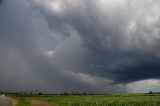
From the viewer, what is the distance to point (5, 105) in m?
34.2

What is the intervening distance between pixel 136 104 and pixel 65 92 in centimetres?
10617

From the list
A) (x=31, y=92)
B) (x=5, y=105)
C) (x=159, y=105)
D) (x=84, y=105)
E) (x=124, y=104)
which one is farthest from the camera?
(x=31, y=92)

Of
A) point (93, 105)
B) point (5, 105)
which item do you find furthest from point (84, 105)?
point (5, 105)

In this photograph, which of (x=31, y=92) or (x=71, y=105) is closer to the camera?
(x=71, y=105)

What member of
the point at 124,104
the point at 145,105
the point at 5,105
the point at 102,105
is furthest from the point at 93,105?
the point at 5,105

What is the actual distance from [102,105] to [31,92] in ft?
345

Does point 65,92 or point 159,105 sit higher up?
point 65,92

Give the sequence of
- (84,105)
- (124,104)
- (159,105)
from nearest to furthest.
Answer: (159,105) < (124,104) < (84,105)

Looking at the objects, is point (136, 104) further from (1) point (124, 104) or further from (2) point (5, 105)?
(2) point (5, 105)

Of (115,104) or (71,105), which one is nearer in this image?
(115,104)

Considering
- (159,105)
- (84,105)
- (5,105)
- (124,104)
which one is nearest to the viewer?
(5,105)

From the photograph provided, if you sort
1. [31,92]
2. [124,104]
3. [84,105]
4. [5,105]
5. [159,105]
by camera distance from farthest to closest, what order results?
[31,92], [84,105], [124,104], [159,105], [5,105]

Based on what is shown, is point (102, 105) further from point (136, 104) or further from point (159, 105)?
point (159, 105)

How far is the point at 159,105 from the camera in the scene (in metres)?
44.8
